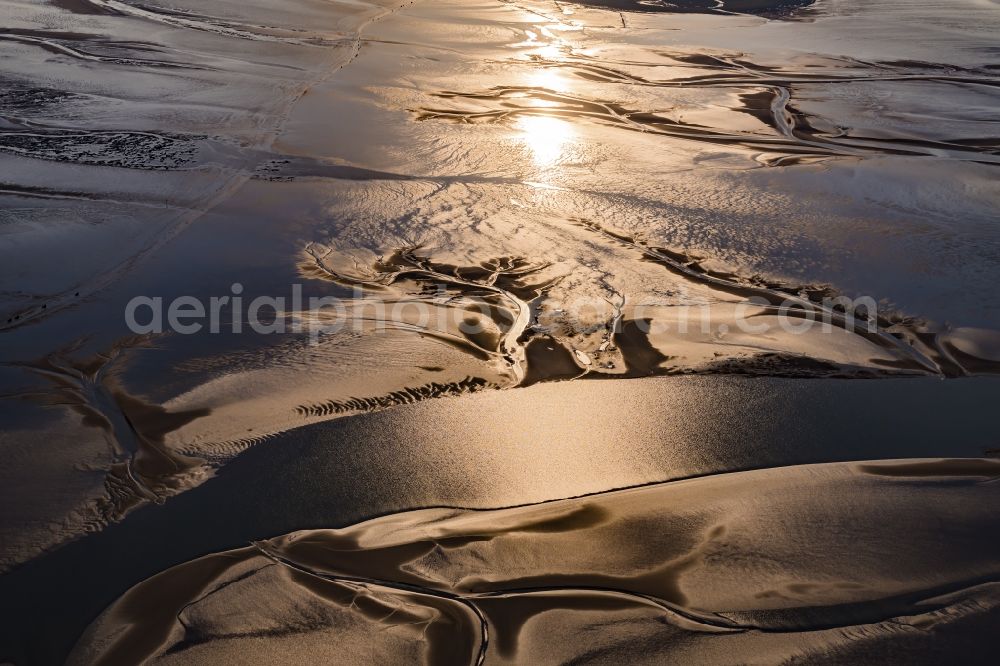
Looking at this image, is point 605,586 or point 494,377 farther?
point 494,377

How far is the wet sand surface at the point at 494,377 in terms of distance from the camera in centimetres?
262

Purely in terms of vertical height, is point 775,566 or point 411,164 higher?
point 411,164

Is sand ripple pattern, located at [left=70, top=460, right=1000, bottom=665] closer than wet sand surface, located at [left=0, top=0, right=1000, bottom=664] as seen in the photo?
Yes

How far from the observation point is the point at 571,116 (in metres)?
7.36

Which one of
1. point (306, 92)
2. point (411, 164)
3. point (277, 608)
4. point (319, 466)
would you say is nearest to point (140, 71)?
point (306, 92)

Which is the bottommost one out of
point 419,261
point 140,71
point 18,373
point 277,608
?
point 277,608

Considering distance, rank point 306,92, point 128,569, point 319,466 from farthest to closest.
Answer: point 306,92, point 319,466, point 128,569

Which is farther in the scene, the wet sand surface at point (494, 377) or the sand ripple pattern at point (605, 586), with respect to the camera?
the wet sand surface at point (494, 377)

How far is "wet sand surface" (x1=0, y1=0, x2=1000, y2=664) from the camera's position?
262 cm

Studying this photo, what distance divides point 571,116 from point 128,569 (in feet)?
18.5

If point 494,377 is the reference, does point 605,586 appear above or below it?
below

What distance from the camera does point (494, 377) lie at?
12.3 feet

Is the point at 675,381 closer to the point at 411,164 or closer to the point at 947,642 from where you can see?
the point at 947,642

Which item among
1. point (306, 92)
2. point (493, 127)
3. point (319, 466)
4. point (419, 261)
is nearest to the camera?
point (319, 466)
